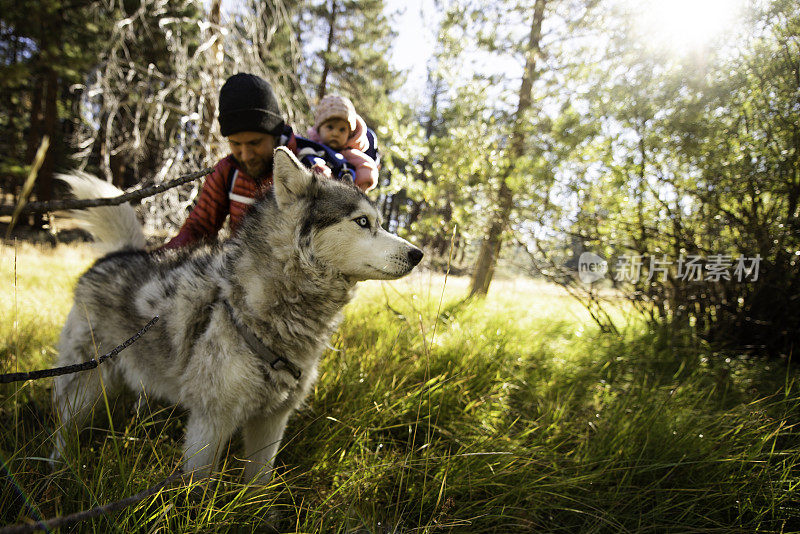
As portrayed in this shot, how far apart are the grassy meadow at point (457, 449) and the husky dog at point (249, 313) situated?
7.2 inches

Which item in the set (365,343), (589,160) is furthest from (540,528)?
(589,160)

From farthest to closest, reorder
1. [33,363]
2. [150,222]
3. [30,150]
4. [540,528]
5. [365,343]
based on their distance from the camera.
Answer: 1. [30,150]
2. [150,222]
3. [365,343]
4. [33,363]
5. [540,528]

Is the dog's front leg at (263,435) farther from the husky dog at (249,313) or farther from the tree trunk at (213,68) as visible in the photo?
the tree trunk at (213,68)

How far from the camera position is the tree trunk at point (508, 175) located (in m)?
4.78

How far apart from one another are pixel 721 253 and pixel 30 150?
21418 mm

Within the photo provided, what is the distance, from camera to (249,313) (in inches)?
75.4

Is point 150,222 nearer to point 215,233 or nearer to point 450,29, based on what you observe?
point 215,233

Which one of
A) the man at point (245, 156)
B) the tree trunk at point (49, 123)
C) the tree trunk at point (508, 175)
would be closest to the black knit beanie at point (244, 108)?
the man at point (245, 156)

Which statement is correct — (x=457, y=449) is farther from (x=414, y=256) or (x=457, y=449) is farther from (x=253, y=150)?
(x=253, y=150)

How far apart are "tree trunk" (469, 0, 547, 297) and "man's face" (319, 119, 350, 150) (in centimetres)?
206

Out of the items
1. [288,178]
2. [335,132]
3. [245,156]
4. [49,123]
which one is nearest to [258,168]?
[245,156]

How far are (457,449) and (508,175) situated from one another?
3.46m

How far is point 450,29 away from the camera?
566 cm

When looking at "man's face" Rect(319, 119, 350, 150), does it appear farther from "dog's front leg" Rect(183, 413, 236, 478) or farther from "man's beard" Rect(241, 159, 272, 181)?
"dog's front leg" Rect(183, 413, 236, 478)
